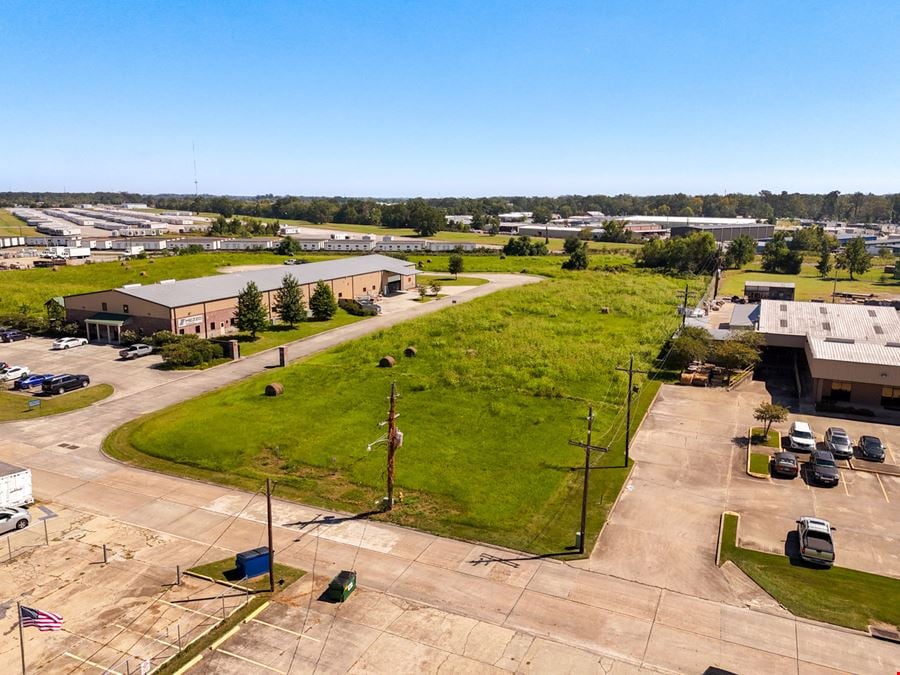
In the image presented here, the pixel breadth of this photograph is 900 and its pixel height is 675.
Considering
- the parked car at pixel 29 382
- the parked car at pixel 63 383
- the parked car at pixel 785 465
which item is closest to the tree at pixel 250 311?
the parked car at pixel 63 383

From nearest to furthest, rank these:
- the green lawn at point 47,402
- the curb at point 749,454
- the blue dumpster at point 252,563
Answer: the blue dumpster at point 252,563
the curb at point 749,454
the green lawn at point 47,402

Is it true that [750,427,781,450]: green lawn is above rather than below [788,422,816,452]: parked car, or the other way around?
below

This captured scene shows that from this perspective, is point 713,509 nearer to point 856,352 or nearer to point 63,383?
point 856,352

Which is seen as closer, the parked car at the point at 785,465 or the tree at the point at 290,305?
the parked car at the point at 785,465

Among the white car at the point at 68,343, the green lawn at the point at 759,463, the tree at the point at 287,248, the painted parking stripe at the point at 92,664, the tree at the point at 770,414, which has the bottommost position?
the painted parking stripe at the point at 92,664

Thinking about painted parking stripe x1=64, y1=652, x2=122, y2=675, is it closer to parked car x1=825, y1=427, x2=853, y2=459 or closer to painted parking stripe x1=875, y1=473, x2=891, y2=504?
painted parking stripe x1=875, y1=473, x2=891, y2=504

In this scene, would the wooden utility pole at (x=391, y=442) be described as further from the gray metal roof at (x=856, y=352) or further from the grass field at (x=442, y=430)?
the gray metal roof at (x=856, y=352)

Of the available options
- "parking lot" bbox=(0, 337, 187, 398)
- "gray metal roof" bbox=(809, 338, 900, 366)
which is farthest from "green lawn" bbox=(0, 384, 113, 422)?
"gray metal roof" bbox=(809, 338, 900, 366)
